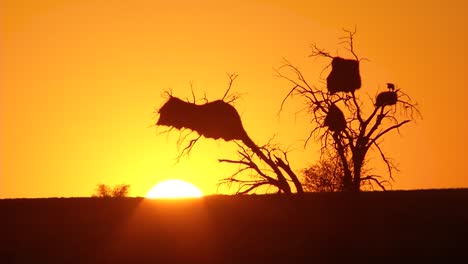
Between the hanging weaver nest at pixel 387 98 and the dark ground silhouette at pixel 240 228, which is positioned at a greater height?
the hanging weaver nest at pixel 387 98

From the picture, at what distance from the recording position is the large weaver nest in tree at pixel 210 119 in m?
19.4

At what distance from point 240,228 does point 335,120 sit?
8.63 metres

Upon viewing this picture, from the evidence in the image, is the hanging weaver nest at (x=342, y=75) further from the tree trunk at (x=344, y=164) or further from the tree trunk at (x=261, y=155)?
the tree trunk at (x=261, y=155)

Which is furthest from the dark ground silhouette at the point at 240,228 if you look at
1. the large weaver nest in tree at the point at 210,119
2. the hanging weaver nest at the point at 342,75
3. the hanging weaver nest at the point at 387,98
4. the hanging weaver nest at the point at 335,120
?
the hanging weaver nest at the point at 387,98

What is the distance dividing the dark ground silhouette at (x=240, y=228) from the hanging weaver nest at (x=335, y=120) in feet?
21.5

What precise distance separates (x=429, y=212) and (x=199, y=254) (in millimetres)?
3655

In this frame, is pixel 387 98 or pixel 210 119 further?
pixel 210 119

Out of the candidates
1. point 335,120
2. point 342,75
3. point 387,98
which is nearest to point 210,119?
point 335,120

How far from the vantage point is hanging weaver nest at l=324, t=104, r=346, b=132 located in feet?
63.0

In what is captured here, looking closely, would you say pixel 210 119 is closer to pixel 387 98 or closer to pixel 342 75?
pixel 342 75

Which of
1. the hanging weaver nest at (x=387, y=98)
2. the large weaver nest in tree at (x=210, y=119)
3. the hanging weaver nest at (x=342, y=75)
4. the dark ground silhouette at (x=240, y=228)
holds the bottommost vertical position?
the dark ground silhouette at (x=240, y=228)

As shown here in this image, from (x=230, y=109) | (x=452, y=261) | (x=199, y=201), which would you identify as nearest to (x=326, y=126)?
(x=230, y=109)

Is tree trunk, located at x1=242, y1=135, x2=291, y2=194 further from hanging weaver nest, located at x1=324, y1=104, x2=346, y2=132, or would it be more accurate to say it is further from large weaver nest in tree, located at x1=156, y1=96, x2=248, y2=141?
hanging weaver nest, located at x1=324, y1=104, x2=346, y2=132

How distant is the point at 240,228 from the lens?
440 inches
